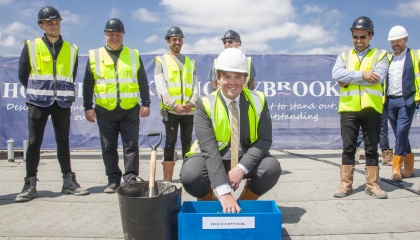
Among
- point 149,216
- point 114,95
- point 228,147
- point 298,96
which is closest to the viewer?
point 149,216

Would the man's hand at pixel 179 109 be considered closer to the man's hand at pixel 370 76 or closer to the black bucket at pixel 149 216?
the man's hand at pixel 370 76

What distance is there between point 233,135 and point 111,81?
6.75 ft

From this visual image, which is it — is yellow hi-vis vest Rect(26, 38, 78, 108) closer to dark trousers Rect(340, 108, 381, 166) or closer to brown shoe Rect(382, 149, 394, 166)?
dark trousers Rect(340, 108, 381, 166)

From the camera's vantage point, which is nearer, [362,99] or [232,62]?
[232,62]

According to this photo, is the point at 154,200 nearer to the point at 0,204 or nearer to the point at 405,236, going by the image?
the point at 405,236

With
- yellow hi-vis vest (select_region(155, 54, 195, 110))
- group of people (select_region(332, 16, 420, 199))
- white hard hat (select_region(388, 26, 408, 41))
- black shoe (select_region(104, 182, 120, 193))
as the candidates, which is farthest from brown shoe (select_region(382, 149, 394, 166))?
black shoe (select_region(104, 182, 120, 193))

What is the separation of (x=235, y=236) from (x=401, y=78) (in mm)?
4135

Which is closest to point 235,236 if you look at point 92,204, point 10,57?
point 92,204

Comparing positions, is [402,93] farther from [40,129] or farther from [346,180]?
[40,129]

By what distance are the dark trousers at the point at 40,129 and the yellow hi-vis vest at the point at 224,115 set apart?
6.87 ft

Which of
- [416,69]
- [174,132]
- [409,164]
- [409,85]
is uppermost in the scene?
[416,69]

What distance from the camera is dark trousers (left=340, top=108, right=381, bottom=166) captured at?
164 inches

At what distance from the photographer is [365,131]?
4266 mm

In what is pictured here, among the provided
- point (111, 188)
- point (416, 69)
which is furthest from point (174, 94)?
point (416, 69)
